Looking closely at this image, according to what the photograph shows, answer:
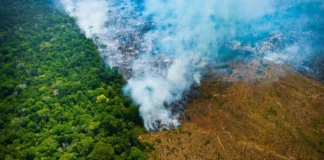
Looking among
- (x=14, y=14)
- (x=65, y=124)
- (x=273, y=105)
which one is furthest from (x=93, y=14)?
(x=273, y=105)

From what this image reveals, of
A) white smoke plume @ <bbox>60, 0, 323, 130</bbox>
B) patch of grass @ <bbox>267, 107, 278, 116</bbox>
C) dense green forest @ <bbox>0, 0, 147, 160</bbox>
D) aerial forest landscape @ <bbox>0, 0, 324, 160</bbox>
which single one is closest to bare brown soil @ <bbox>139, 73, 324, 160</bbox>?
patch of grass @ <bbox>267, 107, 278, 116</bbox>

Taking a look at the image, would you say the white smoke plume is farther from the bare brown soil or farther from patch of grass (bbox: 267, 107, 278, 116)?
patch of grass (bbox: 267, 107, 278, 116)

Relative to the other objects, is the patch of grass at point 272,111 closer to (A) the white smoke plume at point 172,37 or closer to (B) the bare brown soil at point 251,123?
(B) the bare brown soil at point 251,123

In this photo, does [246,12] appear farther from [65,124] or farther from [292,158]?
[65,124]

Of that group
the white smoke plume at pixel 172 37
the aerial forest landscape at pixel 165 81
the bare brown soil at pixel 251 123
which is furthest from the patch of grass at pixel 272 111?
the white smoke plume at pixel 172 37

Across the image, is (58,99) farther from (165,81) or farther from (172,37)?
(172,37)
